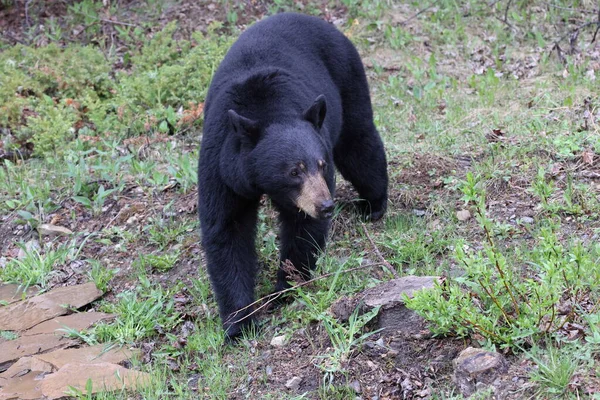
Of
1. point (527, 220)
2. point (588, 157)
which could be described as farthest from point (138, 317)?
point (588, 157)

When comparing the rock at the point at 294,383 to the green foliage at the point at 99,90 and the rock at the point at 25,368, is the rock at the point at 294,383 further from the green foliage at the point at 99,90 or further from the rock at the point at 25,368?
the green foliage at the point at 99,90

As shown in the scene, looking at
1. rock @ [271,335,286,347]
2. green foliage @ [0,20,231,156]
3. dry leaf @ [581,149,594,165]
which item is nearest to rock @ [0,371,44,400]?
rock @ [271,335,286,347]

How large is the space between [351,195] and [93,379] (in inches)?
132

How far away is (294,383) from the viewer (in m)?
4.51

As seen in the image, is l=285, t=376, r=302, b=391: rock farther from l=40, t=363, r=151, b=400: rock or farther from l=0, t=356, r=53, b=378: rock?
l=0, t=356, r=53, b=378: rock

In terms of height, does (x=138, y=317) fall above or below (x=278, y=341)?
below

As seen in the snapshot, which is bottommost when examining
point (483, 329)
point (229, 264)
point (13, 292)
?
point (13, 292)

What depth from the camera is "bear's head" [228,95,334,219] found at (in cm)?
501

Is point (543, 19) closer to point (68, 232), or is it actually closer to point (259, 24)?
point (259, 24)

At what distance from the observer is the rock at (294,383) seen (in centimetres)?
449

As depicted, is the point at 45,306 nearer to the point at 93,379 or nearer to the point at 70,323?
the point at 70,323

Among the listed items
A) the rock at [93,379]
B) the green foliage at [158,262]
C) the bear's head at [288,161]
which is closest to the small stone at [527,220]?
the bear's head at [288,161]

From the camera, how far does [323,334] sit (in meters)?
4.82

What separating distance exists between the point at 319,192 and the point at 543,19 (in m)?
7.32
